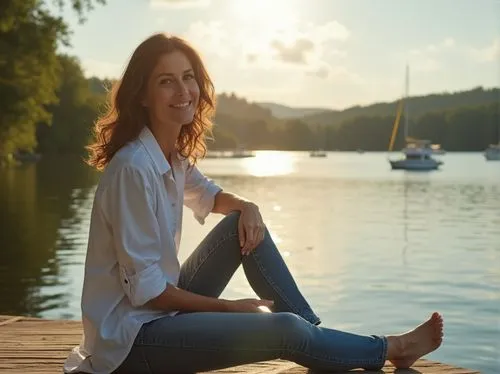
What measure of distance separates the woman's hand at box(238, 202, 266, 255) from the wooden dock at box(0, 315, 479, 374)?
557 millimetres

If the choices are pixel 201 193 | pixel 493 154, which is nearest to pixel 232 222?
pixel 201 193

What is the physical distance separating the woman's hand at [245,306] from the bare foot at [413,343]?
0.59m

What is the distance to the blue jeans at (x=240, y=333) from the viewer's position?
2979mm

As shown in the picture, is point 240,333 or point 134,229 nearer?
point 134,229

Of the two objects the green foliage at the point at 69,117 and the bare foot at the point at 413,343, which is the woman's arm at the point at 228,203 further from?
the green foliage at the point at 69,117

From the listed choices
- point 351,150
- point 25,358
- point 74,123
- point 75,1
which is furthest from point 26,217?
point 351,150

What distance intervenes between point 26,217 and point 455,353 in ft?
48.4

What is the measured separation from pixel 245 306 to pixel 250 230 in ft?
1.11

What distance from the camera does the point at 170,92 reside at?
3.07 m

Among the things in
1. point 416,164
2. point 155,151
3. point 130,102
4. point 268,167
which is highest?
point 130,102

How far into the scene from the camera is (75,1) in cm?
2569

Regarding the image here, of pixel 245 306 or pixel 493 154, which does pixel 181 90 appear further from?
pixel 493 154

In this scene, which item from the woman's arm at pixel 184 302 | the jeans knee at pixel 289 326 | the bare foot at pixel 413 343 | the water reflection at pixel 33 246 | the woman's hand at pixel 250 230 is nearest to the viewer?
the woman's arm at pixel 184 302

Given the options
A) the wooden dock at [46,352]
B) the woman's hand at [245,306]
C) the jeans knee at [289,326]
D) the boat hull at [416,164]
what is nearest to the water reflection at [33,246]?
the wooden dock at [46,352]
